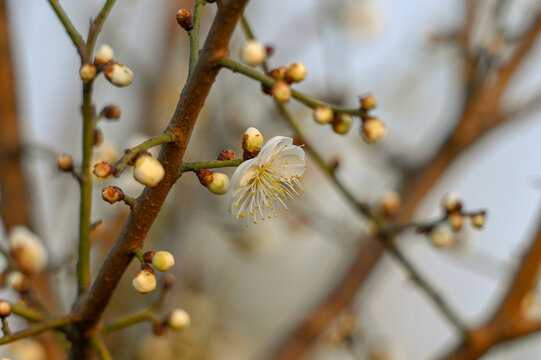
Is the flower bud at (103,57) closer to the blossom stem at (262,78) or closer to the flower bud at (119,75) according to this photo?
the flower bud at (119,75)

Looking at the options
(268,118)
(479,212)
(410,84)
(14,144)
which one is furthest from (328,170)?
(410,84)

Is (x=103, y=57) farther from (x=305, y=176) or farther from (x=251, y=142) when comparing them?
(x=305, y=176)

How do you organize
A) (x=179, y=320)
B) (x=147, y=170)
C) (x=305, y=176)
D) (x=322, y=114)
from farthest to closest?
(x=305, y=176)
(x=179, y=320)
(x=322, y=114)
(x=147, y=170)

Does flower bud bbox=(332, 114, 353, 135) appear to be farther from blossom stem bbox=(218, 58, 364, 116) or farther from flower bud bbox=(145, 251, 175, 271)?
Answer: flower bud bbox=(145, 251, 175, 271)

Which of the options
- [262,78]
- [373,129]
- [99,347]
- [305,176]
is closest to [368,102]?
[373,129]

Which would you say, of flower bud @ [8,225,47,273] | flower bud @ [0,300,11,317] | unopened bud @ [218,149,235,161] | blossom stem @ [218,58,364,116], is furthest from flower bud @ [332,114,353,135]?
flower bud @ [8,225,47,273]

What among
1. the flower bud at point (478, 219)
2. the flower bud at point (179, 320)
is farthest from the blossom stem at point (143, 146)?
the flower bud at point (478, 219)
